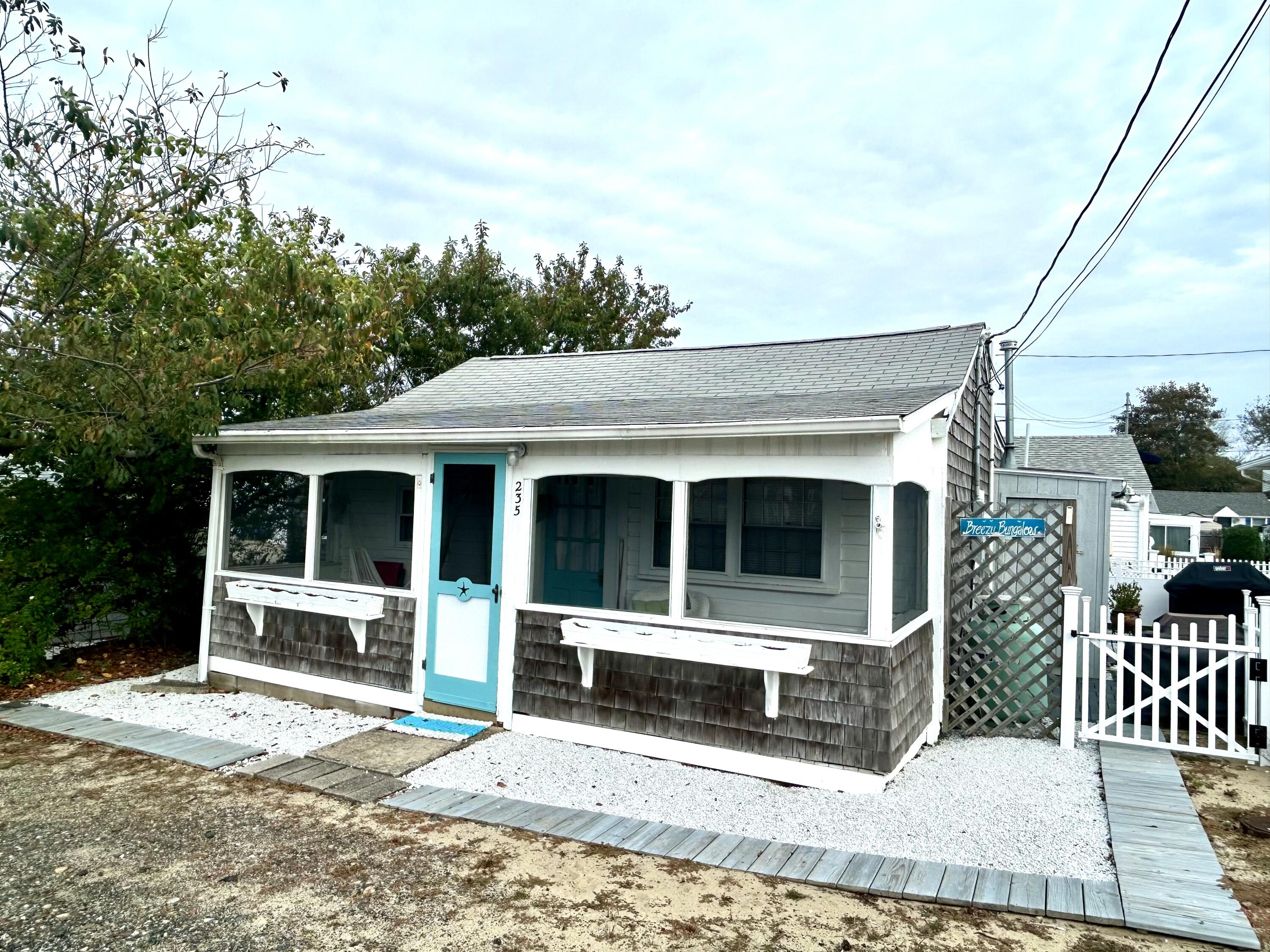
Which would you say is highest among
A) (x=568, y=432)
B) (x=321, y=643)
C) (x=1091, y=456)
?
(x=1091, y=456)

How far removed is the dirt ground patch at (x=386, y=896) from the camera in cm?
320

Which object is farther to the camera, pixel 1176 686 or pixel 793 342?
pixel 793 342

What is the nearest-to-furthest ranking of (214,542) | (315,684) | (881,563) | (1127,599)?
1. (881,563)
2. (315,684)
3. (214,542)
4. (1127,599)

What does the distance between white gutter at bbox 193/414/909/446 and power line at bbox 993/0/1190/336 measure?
3.04 metres

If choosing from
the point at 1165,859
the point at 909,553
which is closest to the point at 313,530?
the point at 909,553

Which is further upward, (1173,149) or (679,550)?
(1173,149)

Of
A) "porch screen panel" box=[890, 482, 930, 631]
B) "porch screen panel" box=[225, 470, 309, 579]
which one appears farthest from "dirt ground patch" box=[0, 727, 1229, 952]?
"porch screen panel" box=[890, 482, 930, 631]

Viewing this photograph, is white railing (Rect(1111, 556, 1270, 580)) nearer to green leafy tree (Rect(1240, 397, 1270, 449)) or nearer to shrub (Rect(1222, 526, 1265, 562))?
shrub (Rect(1222, 526, 1265, 562))

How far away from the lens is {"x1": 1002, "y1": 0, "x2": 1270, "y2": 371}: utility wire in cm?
510

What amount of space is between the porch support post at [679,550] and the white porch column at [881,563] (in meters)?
1.30

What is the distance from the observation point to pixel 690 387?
9.08m

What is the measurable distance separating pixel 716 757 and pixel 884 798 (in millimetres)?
1136

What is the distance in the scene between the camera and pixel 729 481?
7.85 m

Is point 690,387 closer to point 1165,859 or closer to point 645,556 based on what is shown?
point 645,556
